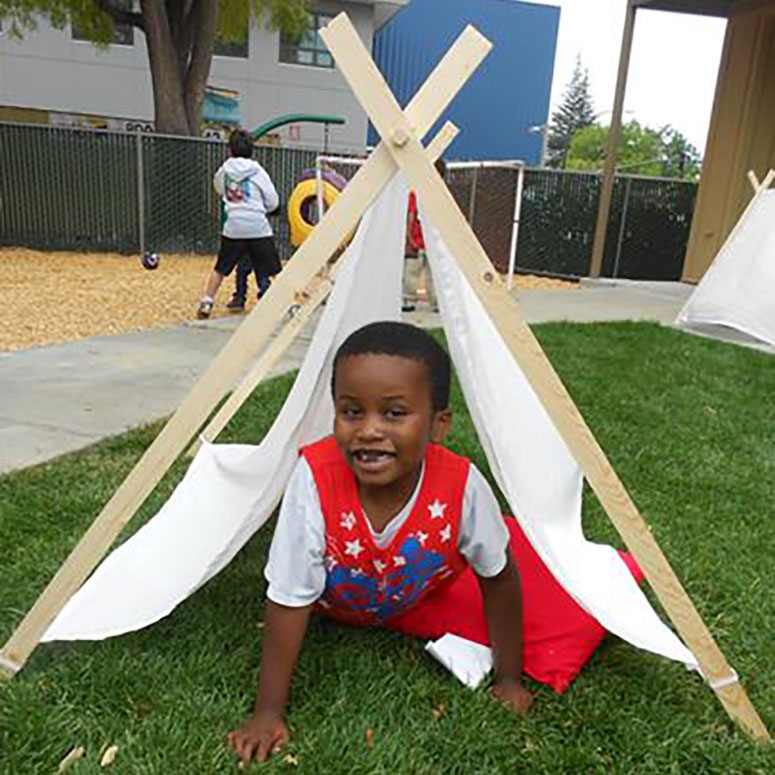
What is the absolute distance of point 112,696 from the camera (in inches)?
81.4

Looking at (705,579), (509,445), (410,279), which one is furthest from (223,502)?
(410,279)

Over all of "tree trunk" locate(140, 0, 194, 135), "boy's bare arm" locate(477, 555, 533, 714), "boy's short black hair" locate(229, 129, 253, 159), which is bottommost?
"boy's bare arm" locate(477, 555, 533, 714)

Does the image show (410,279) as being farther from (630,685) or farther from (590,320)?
(630,685)

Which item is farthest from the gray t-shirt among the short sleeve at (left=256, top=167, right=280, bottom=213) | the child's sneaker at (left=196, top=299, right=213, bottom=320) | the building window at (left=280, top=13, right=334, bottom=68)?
the building window at (left=280, top=13, right=334, bottom=68)

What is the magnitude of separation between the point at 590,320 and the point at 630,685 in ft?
21.2

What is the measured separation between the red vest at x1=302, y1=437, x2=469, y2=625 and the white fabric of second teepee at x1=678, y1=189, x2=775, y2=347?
6.18 m

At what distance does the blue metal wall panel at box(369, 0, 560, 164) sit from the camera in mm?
34594

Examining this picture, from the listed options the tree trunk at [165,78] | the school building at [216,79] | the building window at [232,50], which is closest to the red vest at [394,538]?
the tree trunk at [165,78]

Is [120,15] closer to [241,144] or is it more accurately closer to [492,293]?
[241,144]

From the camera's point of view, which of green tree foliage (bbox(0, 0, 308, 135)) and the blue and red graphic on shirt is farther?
green tree foliage (bbox(0, 0, 308, 135))

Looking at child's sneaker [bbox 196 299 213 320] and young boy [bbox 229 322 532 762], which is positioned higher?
young boy [bbox 229 322 532 762]

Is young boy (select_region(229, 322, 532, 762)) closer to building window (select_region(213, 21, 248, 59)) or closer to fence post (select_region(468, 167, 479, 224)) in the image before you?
fence post (select_region(468, 167, 479, 224))

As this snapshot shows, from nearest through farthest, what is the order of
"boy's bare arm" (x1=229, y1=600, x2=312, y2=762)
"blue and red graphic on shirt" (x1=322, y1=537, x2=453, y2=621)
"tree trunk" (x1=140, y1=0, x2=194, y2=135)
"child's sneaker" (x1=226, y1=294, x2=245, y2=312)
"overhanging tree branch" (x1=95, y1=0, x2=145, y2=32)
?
1. "boy's bare arm" (x1=229, y1=600, x2=312, y2=762)
2. "blue and red graphic on shirt" (x1=322, y1=537, x2=453, y2=621)
3. "child's sneaker" (x1=226, y1=294, x2=245, y2=312)
4. "tree trunk" (x1=140, y1=0, x2=194, y2=135)
5. "overhanging tree branch" (x1=95, y1=0, x2=145, y2=32)

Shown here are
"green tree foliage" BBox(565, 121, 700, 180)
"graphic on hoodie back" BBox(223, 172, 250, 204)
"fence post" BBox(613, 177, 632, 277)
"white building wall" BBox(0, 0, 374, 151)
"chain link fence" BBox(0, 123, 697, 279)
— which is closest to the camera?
"graphic on hoodie back" BBox(223, 172, 250, 204)
